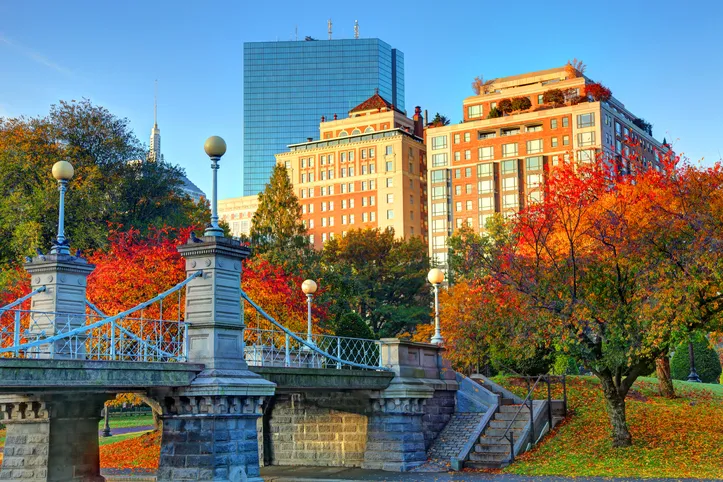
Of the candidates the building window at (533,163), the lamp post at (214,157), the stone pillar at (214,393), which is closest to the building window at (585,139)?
the building window at (533,163)

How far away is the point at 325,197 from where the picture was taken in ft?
413

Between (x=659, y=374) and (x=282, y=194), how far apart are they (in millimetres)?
30594

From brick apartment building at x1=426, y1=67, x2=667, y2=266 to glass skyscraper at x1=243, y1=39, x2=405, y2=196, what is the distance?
3120 inches

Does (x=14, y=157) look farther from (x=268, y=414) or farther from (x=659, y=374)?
(x=659, y=374)

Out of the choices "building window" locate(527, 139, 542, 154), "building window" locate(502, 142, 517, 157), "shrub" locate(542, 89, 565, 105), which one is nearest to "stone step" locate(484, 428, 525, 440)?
"building window" locate(527, 139, 542, 154)

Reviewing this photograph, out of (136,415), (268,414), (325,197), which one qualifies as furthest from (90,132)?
(325,197)

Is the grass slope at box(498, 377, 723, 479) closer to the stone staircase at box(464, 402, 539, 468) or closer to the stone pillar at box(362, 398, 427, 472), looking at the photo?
the stone staircase at box(464, 402, 539, 468)

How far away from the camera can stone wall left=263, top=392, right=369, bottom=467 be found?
29.3 m

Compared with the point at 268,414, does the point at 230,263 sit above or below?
above

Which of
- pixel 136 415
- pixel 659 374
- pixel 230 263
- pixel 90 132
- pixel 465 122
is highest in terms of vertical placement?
pixel 465 122

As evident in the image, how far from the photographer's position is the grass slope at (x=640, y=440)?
24844 millimetres

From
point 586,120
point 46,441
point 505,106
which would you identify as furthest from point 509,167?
point 46,441

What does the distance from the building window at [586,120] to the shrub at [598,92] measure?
2.10 meters

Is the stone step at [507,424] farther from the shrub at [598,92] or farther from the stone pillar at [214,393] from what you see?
the shrub at [598,92]
